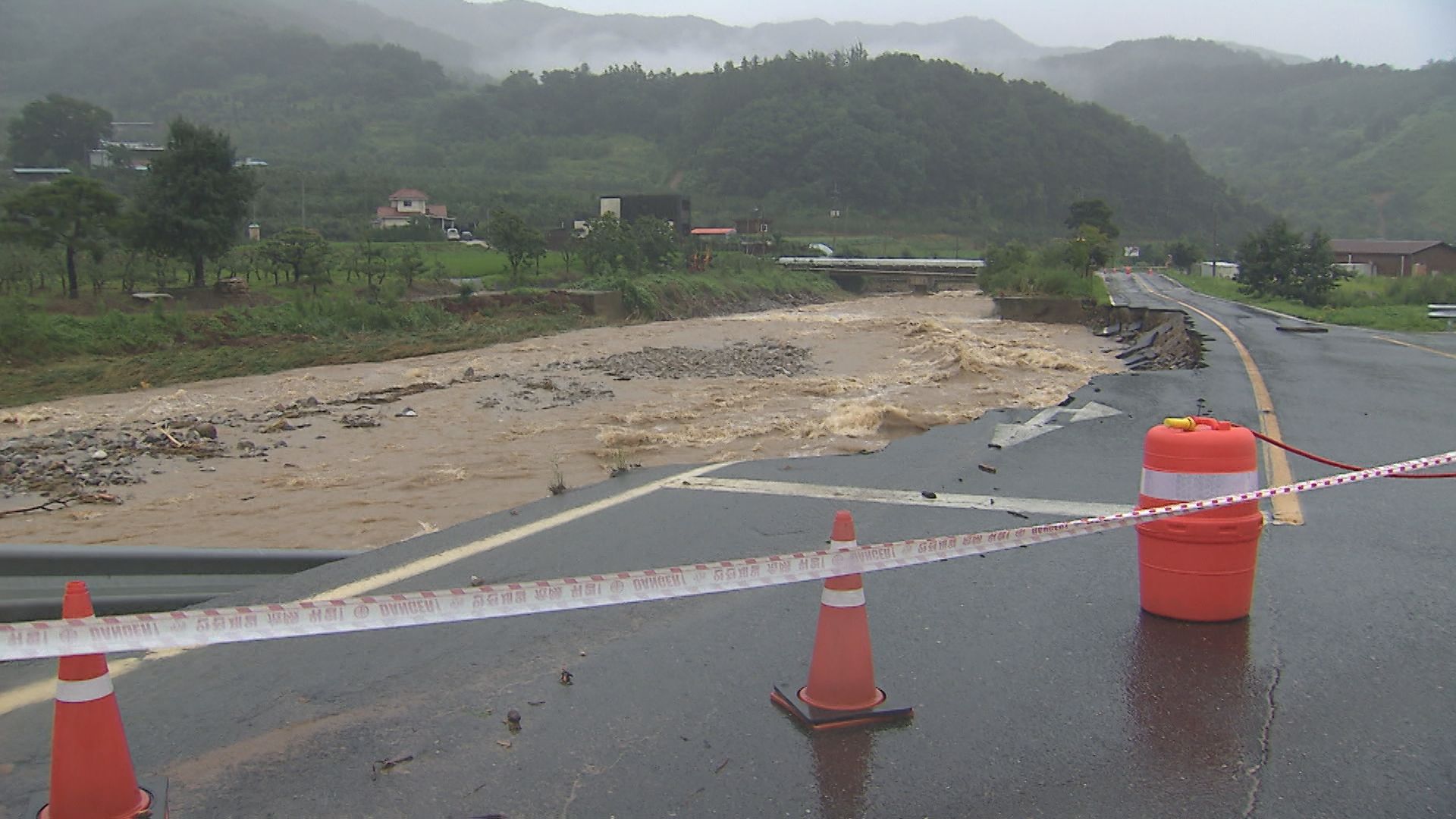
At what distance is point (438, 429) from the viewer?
46.3 ft

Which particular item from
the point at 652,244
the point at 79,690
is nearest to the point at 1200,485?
the point at 79,690

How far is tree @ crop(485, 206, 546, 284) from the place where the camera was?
137 feet

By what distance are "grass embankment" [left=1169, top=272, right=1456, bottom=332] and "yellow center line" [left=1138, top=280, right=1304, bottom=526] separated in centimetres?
1325

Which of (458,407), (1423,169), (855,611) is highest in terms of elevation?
(1423,169)

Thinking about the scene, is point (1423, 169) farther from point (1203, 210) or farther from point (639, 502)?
point (639, 502)

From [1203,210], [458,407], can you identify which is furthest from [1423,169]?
[458,407]

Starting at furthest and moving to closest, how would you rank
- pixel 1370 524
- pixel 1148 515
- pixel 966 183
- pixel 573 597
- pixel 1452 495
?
pixel 966 183 < pixel 1452 495 < pixel 1370 524 < pixel 1148 515 < pixel 573 597

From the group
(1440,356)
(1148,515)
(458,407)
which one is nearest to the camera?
(1148,515)

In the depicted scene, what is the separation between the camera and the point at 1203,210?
157375 millimetres

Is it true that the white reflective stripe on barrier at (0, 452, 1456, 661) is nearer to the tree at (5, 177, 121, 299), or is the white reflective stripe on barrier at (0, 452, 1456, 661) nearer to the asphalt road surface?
the asphalt road surface

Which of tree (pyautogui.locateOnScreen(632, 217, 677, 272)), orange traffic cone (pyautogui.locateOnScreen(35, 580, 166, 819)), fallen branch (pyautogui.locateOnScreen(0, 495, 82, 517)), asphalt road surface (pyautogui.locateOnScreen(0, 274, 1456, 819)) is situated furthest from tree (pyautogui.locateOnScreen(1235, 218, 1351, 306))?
orange traffic cone (pyautogui.locateOnScreen(35, 580, 166, 819))

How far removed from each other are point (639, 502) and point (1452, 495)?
19.7 feet

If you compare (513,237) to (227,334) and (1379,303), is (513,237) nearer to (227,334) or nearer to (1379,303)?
(227,334)

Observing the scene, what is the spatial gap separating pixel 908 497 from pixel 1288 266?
135 ft
